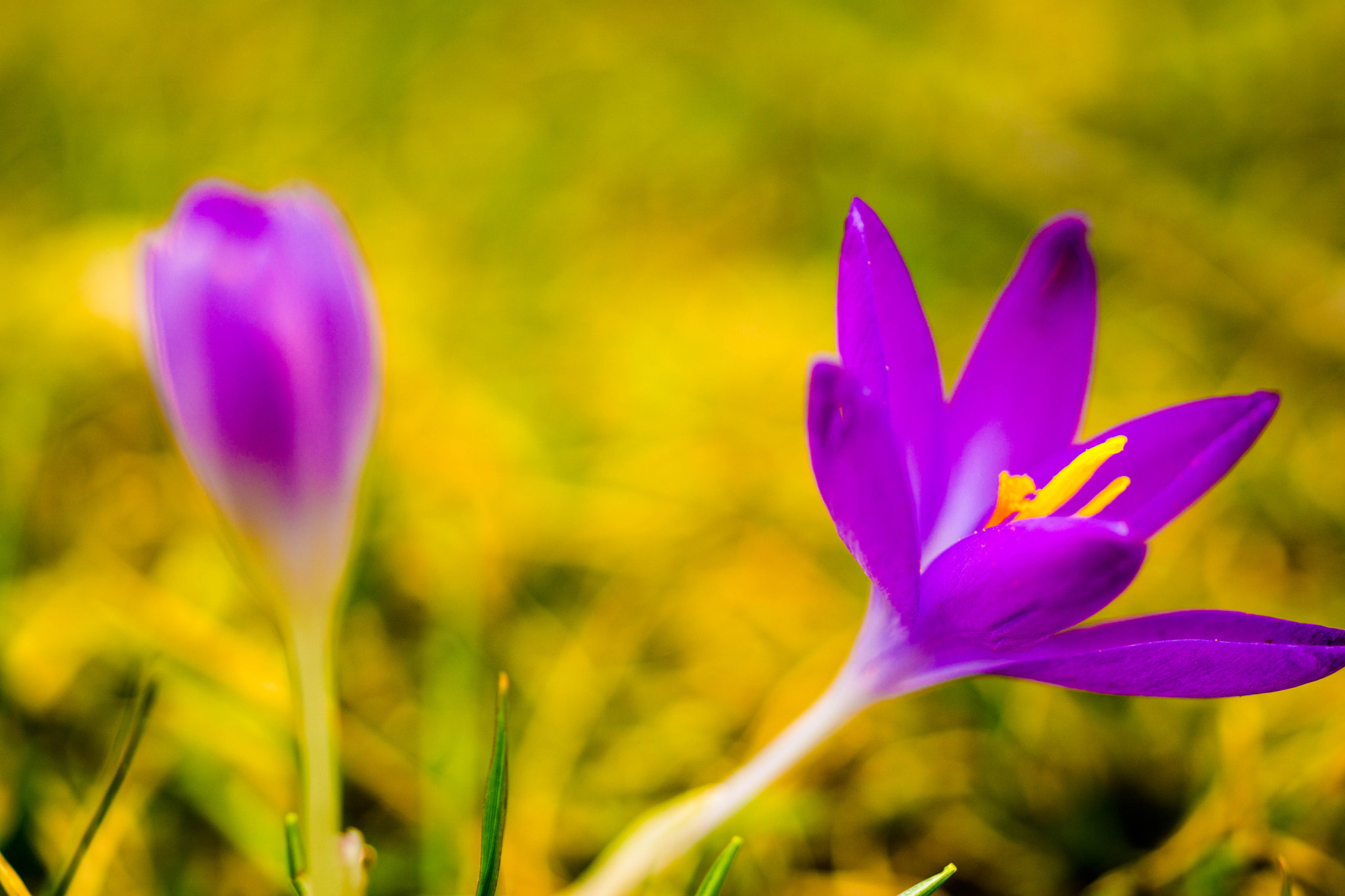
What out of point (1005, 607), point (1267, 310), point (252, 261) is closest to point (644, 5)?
point (1267, 310)

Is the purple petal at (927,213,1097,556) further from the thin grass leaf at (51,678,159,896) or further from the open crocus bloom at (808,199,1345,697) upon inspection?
the thin grass leaf at (51,678,159,896)

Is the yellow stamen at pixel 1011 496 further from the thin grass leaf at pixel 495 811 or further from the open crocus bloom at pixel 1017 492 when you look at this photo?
the thin grass leaf at pixel 495 811

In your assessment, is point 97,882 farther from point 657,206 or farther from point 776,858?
point 657,206

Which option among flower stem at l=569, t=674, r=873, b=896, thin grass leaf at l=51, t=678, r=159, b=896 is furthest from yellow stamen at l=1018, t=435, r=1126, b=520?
thin grass leaf at l=51, t=678, r=159, b=896

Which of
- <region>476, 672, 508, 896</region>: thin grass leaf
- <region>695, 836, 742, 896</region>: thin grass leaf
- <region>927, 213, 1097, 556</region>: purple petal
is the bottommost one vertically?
<region>695, 836, 742, 896</region>: thin grass leaf

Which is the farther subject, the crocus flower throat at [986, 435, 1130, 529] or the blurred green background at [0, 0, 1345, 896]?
the blurred green background at [0, 0, 1345, 896]

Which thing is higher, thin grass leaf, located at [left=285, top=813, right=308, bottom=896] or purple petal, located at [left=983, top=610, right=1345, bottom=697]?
purple petal, located at [left=983, top=610, right=1345, bottom=697]

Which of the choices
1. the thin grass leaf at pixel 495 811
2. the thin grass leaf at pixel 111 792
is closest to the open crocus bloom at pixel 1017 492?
the thin grass leaf at pixel 495 811

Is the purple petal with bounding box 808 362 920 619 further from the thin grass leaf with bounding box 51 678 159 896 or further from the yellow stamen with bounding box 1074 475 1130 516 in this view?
the thin grass leaf with bounding box 51 678 159 896
